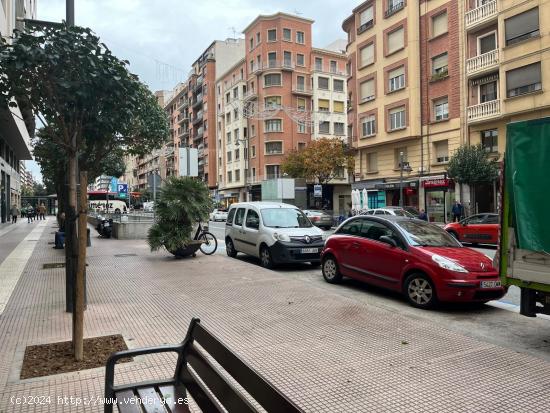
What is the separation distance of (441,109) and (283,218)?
22.3 meters

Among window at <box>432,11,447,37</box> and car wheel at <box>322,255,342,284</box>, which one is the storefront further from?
car wheel at <box>322,255,342,284</box>

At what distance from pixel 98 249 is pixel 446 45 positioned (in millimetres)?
25611

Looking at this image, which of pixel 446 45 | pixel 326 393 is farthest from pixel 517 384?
pixel 446 45

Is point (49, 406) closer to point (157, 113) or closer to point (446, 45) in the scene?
point (157, 113)

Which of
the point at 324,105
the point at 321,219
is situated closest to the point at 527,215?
the point at 321,219

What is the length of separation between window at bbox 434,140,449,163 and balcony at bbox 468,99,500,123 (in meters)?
2.59

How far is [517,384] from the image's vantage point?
4172 mm

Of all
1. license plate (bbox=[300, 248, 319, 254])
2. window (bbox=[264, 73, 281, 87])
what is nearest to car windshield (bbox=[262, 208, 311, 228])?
license plate (bbox=[300, 248, 319, 254])

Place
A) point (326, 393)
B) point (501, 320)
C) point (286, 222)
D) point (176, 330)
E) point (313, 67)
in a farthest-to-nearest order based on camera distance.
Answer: point (313, 67), point (286, 222), point (501, 320), point (176, 330), point (326, 393)

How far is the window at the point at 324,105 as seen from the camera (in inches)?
2317

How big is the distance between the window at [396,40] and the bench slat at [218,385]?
3426 centimetres

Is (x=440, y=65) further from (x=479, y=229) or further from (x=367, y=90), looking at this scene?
(x=479, y=229)

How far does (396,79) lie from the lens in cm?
3412

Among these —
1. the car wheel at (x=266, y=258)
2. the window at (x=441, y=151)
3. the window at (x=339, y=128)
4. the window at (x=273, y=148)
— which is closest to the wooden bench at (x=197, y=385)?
the car wheel at (x=266, y=258)
